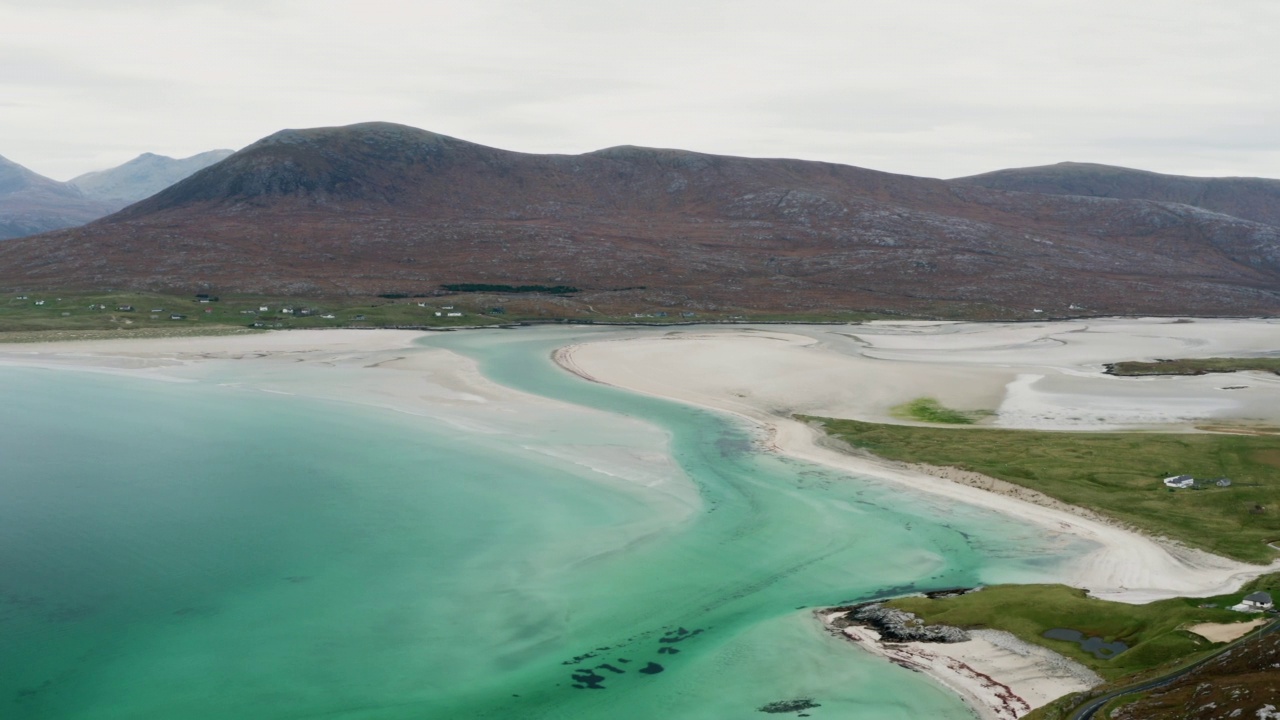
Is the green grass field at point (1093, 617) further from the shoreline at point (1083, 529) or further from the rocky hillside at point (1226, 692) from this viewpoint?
the rocky hillside at point (1226, 692)

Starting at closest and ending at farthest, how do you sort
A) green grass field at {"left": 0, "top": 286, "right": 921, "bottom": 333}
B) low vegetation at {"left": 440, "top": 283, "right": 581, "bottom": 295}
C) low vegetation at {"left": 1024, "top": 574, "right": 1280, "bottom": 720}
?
1. low vegetation at {"left": 1024, "top": 574, "right": 1280, "bottom": 720}
2. green grass field at {"left": 0, "top": 286, "right": 921, "bottom": 333}
3. low vegetation at {"left": 440, "top": 283, "right": 581, "bottom": 295}

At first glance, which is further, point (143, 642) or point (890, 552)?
point (890, 552)

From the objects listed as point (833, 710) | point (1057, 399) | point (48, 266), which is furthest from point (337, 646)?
point (48, 266)

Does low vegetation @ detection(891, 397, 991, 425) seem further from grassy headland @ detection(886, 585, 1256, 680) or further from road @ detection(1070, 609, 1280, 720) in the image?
road @ detection(1070, 609, 1280, 720)

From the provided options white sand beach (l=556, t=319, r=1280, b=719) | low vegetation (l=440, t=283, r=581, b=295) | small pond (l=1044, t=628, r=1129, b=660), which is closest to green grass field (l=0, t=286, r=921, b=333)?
low vegetation (l=440, t=283, r=581, b=295)

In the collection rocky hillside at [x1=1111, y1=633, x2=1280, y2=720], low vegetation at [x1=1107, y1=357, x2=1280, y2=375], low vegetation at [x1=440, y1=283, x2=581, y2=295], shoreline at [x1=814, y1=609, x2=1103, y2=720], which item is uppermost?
low vegetation at [x1=440, y1=283, x2=581, y2=295]

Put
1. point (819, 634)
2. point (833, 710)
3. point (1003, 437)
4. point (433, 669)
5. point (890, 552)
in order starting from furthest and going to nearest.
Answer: point (1003, 437) < point (890, 552) < point (819, 634) < point (433, 669) < point (833, 710)

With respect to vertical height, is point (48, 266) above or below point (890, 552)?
above

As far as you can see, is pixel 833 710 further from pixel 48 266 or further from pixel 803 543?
pixel 48 266
